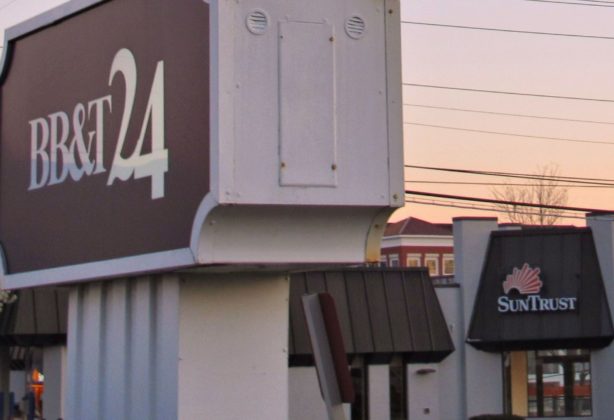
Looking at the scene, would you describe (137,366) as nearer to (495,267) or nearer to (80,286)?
(80,286)

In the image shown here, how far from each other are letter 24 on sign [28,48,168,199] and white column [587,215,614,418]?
24761 mm

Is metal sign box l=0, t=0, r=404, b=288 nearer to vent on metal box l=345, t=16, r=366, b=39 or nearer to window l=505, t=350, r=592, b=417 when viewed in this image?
vent on metal box l=345, t=16, r=366, b=39

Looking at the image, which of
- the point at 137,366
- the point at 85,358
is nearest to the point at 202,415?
the point at 137,366

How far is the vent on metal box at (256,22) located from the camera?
7465 millimetres

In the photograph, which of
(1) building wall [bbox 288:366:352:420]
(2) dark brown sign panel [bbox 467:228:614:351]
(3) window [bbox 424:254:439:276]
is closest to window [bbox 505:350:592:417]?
(2) dark brown sign panel [bbox 467:228:614:351]

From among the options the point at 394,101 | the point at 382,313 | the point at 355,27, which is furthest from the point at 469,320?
the point at 355,27

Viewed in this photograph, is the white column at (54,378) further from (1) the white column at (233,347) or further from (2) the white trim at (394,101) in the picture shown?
(2) the white trim at (394,101)

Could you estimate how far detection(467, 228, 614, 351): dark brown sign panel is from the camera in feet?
107

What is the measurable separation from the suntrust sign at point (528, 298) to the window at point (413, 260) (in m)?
39.1

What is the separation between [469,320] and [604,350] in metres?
3.67

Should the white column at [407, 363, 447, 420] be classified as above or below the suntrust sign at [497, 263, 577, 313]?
below

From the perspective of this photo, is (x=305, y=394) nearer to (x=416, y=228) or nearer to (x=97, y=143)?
(x=97, y=143)

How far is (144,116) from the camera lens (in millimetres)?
8312

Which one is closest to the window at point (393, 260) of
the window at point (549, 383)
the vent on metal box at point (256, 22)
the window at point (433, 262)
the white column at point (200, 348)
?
the window at point (433, 262)
